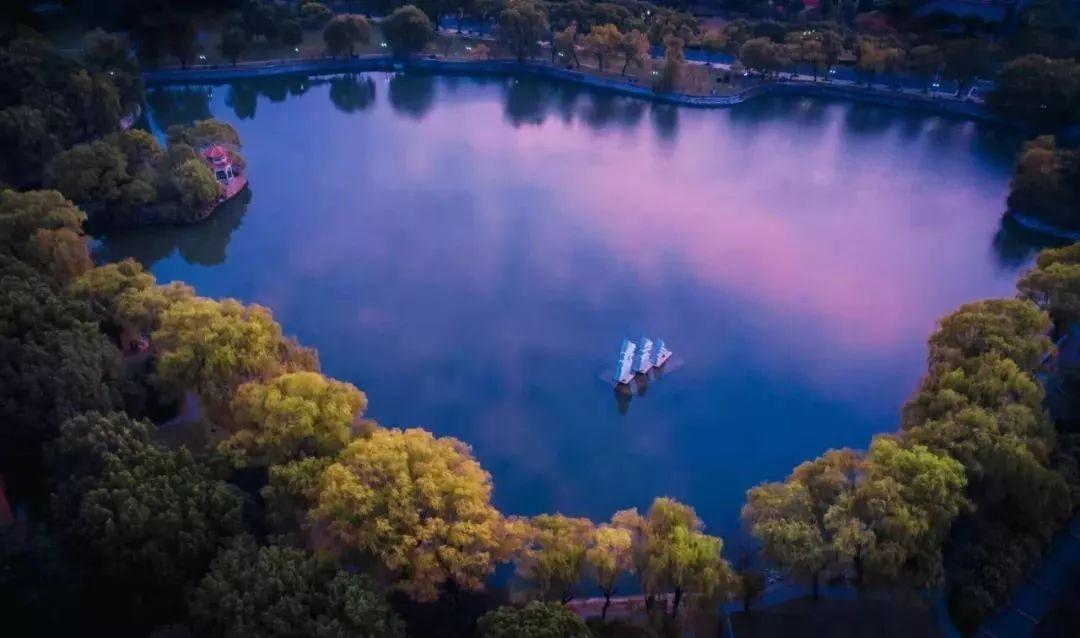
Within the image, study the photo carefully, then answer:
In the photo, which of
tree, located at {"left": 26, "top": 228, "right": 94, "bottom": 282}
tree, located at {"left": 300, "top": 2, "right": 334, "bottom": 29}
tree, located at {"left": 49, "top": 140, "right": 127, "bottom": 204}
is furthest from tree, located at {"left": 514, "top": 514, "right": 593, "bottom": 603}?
tree, located at {"left": 300, "top": 2, "right": 334, "bottom": 29}

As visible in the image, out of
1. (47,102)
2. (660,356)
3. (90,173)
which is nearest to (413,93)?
(47,102)

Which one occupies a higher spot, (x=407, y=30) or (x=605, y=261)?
(x=407, y=30)

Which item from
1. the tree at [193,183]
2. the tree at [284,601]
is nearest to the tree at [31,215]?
the tree at [193,183]

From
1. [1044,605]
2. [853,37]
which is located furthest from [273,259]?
[853,37]

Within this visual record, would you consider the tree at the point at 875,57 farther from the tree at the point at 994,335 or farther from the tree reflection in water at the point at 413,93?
the tree at the point at 994,335

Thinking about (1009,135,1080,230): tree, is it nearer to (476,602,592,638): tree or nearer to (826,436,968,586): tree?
(826,436,968,586): tree

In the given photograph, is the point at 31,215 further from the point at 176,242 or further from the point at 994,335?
the point at 994,335
